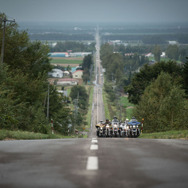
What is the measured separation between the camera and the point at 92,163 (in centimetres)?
662

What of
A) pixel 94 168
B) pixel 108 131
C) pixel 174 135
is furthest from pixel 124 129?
pixel 94 168

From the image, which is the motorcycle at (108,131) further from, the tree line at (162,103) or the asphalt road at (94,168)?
the asphalt road at (94,168)

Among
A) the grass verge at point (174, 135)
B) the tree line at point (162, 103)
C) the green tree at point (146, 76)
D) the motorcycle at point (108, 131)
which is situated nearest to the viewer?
the grass verge at point (174, 135)

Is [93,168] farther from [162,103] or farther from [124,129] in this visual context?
[162,103]

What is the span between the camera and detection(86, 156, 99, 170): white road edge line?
20.5ft

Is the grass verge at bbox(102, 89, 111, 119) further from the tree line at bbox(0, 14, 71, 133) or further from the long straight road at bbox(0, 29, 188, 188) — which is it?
the long straight road at bbox(0, 29, 188, 188)

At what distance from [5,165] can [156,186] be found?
262 cm

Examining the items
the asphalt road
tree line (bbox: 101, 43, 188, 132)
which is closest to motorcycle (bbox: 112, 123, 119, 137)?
tree line (bbox: 101, 43, 188, 132)

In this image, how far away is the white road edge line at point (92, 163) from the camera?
6.24m

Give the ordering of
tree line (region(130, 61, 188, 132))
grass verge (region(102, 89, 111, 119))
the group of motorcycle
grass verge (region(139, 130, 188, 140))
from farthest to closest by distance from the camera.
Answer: grass verge (region(102, 89, 111, 119)) → tree line (region(130, 61, 188, 132)) → the group of motorcycle → grass verge (region(139, 130, 188, 140))

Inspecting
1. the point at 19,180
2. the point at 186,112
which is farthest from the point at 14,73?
the point at 19,180

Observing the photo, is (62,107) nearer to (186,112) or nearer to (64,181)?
(186,112)

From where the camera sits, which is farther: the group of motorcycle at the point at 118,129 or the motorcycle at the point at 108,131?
the group of motorcycle at the point at 118,129

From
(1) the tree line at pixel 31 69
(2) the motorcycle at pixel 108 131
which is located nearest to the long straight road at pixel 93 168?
(2) the motorcycle at pixel 108 131
